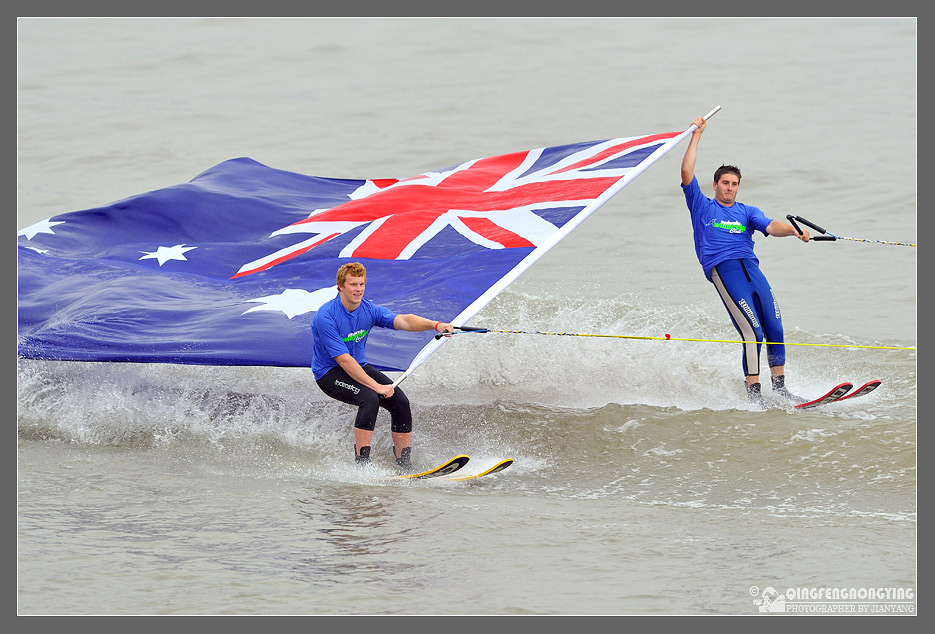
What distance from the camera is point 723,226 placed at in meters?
8.68

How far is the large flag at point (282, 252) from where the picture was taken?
27.4 feet

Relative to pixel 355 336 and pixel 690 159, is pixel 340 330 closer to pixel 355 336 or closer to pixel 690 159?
pixel 355 336

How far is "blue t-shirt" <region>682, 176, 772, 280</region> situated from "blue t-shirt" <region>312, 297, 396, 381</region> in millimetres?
2646

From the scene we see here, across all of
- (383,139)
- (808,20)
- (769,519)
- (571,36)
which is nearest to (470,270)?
(769,519)

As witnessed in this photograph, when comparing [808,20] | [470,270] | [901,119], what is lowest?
[470,270]

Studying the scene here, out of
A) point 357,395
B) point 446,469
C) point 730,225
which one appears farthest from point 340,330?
point 730,225

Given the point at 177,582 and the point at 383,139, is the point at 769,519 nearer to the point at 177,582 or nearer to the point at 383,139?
the point at 177,582

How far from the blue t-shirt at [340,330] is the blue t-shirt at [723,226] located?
Answer: 8.68 feet

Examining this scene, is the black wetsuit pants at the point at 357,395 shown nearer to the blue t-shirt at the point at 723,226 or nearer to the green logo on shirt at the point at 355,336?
the green logo on shirt at the point at 355,336

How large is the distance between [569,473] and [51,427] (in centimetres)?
399

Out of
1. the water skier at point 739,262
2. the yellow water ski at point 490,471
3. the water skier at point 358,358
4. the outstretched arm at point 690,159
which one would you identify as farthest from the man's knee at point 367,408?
the outstretched arm at point 690,159

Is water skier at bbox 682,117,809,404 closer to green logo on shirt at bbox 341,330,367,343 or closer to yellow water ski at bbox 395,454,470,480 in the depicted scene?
yellow water ski at bbox 395,454,470,480

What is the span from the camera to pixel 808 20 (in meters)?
27.0

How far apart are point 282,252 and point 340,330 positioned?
313 centimetres
